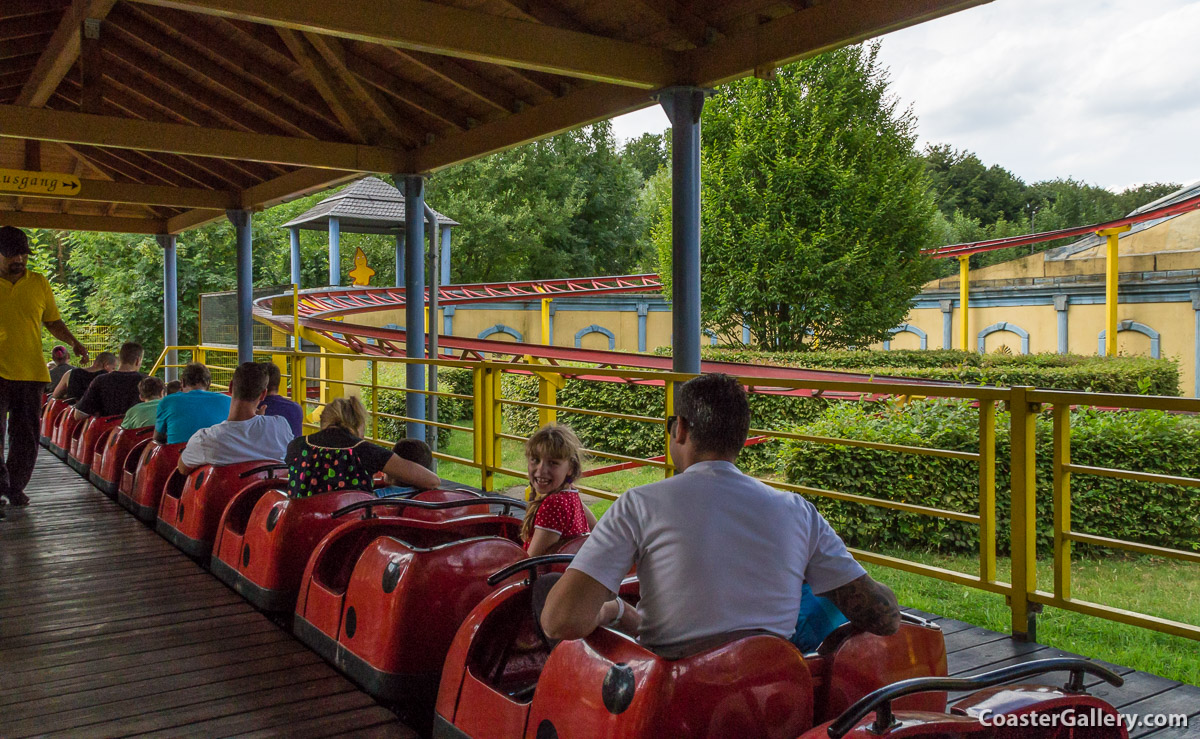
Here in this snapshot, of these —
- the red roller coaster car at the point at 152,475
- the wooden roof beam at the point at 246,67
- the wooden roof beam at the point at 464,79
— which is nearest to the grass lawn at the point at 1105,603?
the red roller coaster car at the point at 152,475

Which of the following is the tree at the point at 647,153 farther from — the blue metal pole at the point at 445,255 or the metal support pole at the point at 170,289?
the metal support pole at the point at 170,289

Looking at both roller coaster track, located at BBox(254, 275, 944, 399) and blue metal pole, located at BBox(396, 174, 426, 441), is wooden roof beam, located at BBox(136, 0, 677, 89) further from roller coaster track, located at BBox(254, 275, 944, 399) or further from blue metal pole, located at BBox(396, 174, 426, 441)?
roller coaster track, located at BBox(254, 275, 944, 399)

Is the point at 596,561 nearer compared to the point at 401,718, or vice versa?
the point at 596,561

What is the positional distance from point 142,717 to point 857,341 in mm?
14786

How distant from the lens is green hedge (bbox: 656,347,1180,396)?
42.9 feet

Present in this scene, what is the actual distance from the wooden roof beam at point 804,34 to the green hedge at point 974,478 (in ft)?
8.29

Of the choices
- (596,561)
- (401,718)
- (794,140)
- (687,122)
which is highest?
(794,140)

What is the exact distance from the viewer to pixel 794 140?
15555 mm

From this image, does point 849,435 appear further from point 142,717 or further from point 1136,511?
point 142,717

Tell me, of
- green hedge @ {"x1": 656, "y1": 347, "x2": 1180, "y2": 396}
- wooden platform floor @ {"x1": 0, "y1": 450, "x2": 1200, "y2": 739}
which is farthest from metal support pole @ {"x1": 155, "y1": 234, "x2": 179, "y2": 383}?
wooden platform floor @ {"x1": 0, "y1": 450, "x2": 1200, "y2": 739}

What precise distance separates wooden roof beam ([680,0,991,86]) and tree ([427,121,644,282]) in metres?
25.2

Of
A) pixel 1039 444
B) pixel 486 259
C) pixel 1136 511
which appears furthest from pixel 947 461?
pixel 486 259

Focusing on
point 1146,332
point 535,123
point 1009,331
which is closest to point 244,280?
point 535,123

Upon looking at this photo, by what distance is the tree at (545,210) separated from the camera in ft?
107
